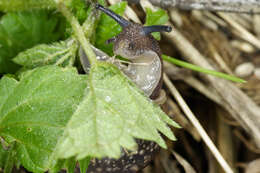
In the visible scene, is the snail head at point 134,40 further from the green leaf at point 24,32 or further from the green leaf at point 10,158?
the green leaf at point 10,158

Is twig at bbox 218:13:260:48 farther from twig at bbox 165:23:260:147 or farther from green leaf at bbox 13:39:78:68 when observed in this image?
green leaf at bbox 13:39:78:68

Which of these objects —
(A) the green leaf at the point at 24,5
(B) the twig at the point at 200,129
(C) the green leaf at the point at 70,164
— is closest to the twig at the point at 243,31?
(B) the twig at the point at 200,129

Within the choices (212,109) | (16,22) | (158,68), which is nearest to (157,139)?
(158,68)

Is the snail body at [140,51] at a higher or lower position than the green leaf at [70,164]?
higher

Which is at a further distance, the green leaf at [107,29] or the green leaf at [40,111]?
the green leaf at [107,29]

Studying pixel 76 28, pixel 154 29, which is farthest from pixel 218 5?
pixel 76 28

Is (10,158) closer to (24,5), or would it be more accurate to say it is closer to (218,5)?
(24,5)

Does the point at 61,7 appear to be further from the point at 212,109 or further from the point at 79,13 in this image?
the point at 212,109
